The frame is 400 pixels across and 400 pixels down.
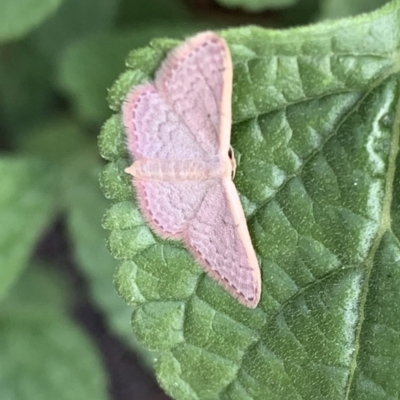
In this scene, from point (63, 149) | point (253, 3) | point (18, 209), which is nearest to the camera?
point (253, 3)

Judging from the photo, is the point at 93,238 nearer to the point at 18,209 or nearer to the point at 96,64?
the point at 18,209

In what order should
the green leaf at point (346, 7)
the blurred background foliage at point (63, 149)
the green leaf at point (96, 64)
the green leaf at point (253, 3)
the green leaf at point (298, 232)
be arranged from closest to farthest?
1. the green leaf at point (298, 232)
2. the green leaf at point (253, 3)
3. the green leaf at point (346, 7)
4. the blurred background foliage at point (63, 149)
5. the green leaf at point (96, 64)

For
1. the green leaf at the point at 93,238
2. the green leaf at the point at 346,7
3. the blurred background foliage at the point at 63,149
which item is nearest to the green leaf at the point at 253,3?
the blurred background foliage at the point at 63,149

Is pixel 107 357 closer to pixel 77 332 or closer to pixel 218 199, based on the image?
pixel 77 332

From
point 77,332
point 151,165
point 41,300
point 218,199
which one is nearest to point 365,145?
point 218,199

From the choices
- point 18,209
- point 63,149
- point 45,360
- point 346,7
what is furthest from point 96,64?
point 45,360

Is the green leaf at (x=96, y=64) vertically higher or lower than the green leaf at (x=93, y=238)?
higher

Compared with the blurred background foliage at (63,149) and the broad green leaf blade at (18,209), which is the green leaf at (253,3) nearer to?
the blurred background foliage at (63,149)
